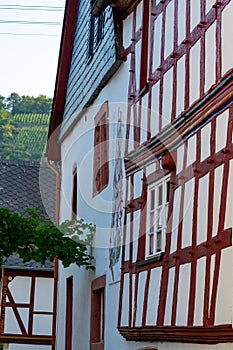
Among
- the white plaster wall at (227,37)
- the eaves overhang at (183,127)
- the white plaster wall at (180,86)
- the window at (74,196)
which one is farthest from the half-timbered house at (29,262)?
the white plaster wall at (227,37)

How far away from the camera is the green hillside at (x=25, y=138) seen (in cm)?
5572

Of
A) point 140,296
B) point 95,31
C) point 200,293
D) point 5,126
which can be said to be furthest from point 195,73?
point 5,126

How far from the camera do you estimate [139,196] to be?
42.9ft

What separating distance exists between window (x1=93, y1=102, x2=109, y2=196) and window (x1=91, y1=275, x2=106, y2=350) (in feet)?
5.79

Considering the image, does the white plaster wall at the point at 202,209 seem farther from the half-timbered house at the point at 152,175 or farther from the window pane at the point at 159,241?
the window pane at the point at 159,241

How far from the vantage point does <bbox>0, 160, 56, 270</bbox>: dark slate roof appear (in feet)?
88.7

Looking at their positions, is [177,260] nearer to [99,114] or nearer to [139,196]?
[139,196]

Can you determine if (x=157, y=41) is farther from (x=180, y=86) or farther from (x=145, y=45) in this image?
(x=180, y=86)

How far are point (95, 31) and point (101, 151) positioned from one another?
2758mm

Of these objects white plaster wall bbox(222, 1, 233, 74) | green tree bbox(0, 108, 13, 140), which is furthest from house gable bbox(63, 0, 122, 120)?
green tree bbox(0, 108, 13, 140)

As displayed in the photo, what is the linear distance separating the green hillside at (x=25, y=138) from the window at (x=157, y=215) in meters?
39.7

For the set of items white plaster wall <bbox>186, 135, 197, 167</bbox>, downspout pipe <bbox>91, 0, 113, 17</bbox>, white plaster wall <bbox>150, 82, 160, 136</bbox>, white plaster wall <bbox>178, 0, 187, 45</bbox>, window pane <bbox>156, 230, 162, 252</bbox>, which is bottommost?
window pane <bbox>156, 230, 162, 252</bbox>

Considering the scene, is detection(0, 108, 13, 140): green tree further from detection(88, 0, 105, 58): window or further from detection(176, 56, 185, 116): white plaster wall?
detection(176, 56, 185, 116): white plaster wall

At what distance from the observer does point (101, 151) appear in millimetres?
16281
